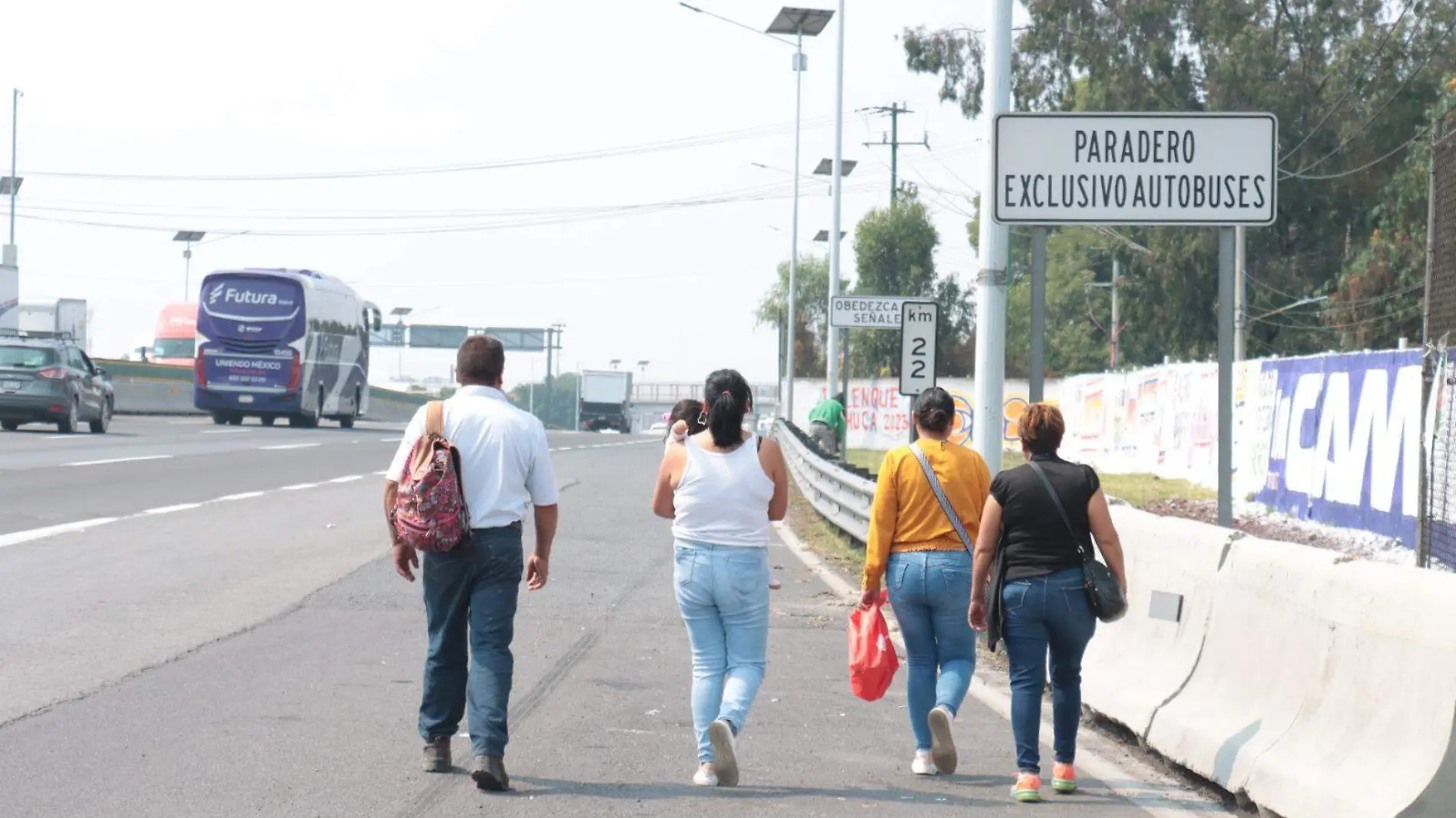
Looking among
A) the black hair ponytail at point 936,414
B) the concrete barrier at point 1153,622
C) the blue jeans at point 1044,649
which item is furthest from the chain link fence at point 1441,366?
the blue jeans at point 1044,649

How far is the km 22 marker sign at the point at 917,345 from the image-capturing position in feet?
58.4

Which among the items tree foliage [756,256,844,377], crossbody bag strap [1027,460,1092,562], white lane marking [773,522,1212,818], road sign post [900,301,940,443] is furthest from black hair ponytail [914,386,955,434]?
tree foliage [756,256,844,377]

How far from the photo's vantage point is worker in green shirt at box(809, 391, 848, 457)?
1027 inches

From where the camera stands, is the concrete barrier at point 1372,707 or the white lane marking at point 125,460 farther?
the white lane marking at point 125,460

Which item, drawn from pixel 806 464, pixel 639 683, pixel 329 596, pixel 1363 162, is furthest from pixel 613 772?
pixel 1363 162

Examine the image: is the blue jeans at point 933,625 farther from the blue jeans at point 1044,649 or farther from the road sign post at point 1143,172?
the road sign post at point 1143,172

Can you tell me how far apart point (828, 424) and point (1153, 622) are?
18.1 meters

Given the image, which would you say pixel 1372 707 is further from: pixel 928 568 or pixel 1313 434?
pixel 1313 434

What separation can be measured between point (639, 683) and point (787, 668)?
3.61ft

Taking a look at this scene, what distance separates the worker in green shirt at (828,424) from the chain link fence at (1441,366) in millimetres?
10345

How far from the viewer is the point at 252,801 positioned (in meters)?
6.14

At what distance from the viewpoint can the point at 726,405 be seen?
6.95 m

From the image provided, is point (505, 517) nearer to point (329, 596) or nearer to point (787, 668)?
point (787, 668)

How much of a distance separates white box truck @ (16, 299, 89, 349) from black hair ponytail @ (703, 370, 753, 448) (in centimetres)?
4389
